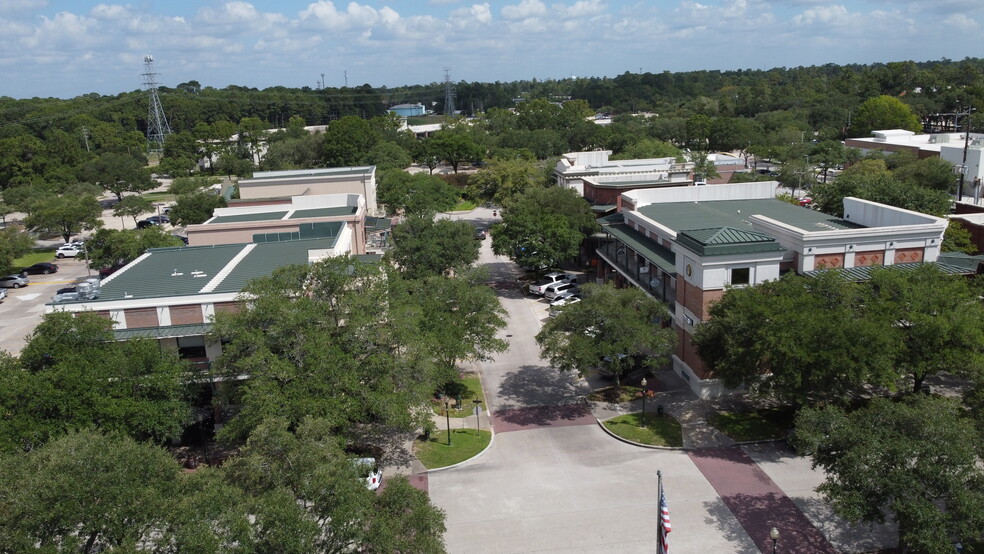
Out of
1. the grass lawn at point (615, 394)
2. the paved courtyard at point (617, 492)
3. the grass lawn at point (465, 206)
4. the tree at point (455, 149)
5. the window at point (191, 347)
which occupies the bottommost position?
the paved courtyard at point (617, 492)

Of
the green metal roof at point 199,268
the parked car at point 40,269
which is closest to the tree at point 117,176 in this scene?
the parked car at point 40,269

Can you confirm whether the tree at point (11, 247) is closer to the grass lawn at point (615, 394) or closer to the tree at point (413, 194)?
the tree at point (413, 194)

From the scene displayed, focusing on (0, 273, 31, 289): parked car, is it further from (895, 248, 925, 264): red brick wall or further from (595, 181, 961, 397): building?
(895, 248, 925, 264): red brick wall

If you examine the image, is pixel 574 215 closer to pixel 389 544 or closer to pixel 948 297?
pixel 948 297

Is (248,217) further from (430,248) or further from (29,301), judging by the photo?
(29,301)

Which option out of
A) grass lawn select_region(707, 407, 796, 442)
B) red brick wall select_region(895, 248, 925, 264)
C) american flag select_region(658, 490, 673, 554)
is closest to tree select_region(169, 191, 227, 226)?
grass lawn select_region(707, 407, 796, 442)

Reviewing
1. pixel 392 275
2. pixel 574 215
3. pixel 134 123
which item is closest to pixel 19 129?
pixel 134 123
